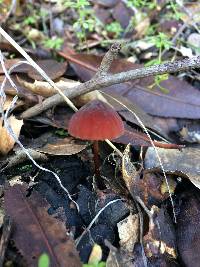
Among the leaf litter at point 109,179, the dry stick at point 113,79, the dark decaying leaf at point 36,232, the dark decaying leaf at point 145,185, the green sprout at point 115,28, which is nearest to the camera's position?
the dark decaying leaf at point 36,232

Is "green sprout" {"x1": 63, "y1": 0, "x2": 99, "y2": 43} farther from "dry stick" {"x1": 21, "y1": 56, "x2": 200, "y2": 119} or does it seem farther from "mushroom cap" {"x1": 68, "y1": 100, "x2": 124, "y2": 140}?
"mushroom cap" {"x1": 68, "y1": 100, "x2": 124, "y2": 140}

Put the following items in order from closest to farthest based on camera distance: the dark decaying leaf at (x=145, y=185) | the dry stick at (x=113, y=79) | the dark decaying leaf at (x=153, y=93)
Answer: the dry stick at (x=113, y=79) < the dark decaying leaf at (x=145, y=185) < the dark decaying leaf at (x=153, y=93)

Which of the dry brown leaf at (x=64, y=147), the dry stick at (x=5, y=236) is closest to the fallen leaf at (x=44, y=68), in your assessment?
the dry brown leaf at (x=64, y=147)

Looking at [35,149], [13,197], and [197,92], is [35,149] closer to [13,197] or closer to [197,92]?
[13,197]

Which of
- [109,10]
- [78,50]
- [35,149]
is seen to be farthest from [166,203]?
[109,10]

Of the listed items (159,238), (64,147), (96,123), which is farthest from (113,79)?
(159,238)

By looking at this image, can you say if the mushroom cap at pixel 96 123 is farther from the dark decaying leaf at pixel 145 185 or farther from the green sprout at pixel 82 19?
the green sprout at pixel 82 19
